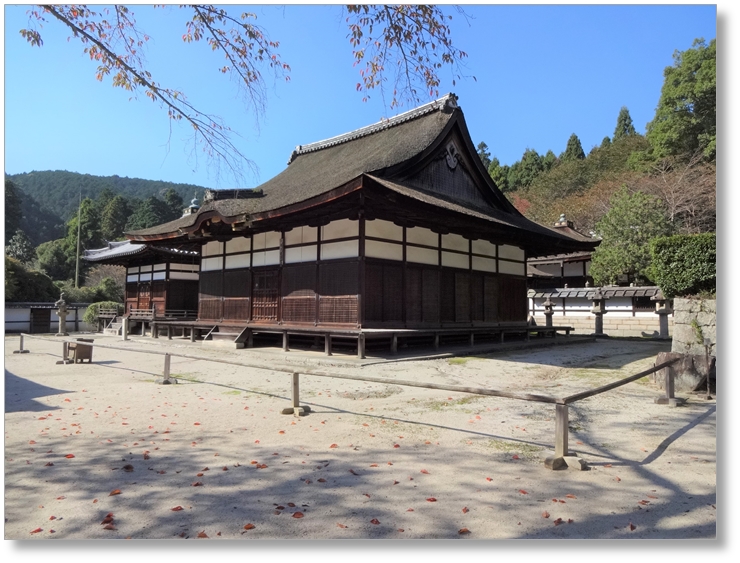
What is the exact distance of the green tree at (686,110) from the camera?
19344 mm

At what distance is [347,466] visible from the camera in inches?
159

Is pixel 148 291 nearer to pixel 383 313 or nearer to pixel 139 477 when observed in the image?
pixel 383 313

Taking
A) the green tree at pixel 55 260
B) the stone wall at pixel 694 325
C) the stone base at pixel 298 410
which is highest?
the green tree at pixel 55 260

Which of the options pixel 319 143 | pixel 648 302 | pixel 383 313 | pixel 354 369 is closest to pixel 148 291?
pixel 319 143

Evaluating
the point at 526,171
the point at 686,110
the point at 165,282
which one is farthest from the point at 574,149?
the point at 165,282

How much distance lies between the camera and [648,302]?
75.0 ft

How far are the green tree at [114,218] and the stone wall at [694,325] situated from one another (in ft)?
194

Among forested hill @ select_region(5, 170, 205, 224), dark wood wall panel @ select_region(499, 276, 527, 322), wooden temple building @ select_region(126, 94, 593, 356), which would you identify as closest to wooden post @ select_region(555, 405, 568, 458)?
wooden temple building @ select_region(126, 94, 593, 356)

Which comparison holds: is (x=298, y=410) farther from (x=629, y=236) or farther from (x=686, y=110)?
(x=686, y=110)

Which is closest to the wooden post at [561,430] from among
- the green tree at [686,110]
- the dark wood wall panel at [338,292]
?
the dark wood wall panel at [338,292]

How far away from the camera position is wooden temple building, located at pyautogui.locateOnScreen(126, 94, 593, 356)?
11.8 m

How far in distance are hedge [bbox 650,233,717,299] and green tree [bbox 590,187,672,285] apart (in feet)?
50.8

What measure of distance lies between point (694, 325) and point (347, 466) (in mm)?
6972

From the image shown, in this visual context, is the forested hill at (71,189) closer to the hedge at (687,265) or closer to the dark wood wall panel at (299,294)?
the dark wood wall panel at (299,294)
